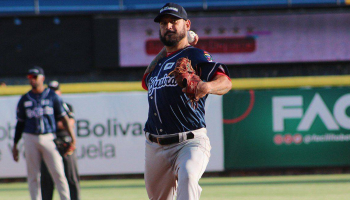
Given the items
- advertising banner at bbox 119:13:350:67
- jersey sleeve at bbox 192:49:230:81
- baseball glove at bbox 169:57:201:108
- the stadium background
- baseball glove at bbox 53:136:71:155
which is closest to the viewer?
baseball glove at bbox 169:57:201:108

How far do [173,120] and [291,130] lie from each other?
8041 millimetres

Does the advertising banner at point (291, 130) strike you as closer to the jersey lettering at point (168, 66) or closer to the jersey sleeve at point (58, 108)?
the jersey sleeve at point (58, 108)

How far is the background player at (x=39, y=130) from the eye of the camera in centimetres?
707

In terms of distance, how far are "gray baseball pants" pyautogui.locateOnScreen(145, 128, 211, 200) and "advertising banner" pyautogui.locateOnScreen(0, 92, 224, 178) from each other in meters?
7.35

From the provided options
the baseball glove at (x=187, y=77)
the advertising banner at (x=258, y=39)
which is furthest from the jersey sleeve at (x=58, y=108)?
the advertising banner at (x=258, y=39)

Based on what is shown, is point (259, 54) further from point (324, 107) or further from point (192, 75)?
point (192, 75)

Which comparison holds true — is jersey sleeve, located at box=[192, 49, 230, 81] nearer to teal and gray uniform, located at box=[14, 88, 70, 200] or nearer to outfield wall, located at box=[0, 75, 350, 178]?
teal and gray uniform, located at box=[14, 88, 70, 200]

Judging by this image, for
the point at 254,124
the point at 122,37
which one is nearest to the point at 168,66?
the point at 254,124

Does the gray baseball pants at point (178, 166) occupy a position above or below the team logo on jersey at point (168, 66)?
below

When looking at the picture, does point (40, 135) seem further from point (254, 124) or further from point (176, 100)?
point (254, 124)

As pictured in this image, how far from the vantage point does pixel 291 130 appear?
12.1 metres

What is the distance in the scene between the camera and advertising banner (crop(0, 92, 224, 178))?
11953 millimetres

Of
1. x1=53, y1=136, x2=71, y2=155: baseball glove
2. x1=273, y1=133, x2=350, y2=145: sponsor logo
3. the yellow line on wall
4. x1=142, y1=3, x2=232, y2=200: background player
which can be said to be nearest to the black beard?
x1=142, y1=3, x2=232, y2=200: background player

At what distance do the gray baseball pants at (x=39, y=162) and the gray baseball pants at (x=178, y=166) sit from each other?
9.07ft
